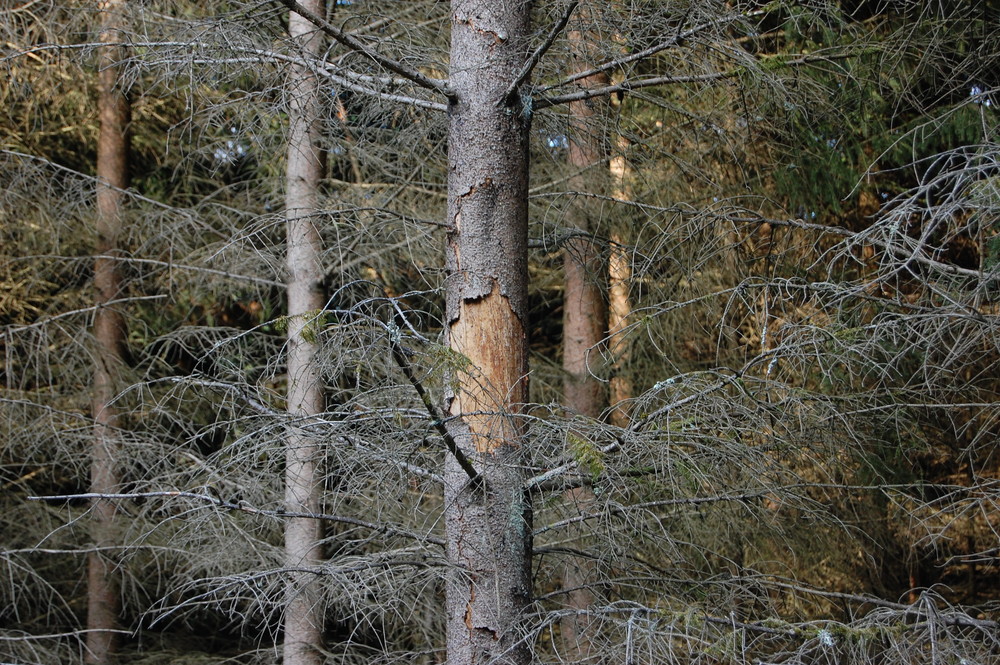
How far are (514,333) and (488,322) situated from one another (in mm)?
114

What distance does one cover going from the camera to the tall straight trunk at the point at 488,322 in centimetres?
347

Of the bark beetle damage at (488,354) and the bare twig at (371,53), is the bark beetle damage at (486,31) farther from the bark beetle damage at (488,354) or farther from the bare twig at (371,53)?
the bark beetle damage at (488,354)

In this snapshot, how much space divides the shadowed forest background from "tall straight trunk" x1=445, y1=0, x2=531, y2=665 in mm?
14

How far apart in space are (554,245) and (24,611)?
5424 millimetres

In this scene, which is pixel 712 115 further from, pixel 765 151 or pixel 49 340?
pixel 49 340

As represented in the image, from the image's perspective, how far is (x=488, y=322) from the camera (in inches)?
142

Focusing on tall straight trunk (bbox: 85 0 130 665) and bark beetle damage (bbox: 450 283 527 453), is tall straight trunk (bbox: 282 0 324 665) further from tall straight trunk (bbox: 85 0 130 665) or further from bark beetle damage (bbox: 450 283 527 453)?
bark beetle damage (bbox: 450 283 527 453)

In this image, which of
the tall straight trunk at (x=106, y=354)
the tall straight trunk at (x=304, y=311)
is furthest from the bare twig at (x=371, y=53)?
the tall straight trunk at (x=106, y=354)

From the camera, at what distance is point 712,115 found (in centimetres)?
497

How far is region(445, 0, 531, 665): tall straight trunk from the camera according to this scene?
3.47 meters

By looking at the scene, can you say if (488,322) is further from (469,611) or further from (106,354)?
(106,354)

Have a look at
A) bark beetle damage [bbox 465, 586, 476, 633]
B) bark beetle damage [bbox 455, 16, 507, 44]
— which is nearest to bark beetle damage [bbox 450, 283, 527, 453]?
bark beetle damage [bbox 465, 586, 476, 633]

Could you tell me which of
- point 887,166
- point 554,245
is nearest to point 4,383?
point 554,245

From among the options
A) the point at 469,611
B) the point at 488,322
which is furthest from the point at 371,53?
the point at 469,611
